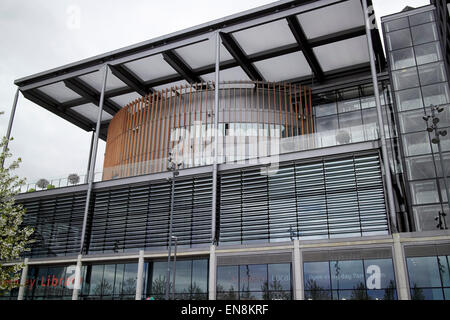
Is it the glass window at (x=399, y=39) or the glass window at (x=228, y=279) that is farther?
the glass window at (x=399, y=39)

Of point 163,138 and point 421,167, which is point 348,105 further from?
point 163,138

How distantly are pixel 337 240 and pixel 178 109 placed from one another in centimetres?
1791

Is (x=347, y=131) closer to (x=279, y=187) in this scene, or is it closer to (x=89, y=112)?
(x=279, y=187)

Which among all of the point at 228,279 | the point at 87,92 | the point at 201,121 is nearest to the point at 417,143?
the point at 228,279

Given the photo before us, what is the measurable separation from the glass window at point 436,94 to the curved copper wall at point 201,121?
8.75 metres

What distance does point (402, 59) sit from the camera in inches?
1264

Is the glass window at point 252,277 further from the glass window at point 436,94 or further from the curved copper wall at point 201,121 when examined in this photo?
the glass window at point 436,94

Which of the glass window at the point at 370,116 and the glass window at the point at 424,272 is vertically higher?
the glass window at the point at 370,116

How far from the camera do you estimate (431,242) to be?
69.3 feet

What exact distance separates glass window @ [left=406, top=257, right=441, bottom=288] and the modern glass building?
51 millimetres

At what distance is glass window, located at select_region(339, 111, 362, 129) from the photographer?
3568 centimetres

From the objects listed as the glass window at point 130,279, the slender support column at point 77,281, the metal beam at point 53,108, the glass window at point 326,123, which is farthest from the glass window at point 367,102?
the metal beam at point 53,108

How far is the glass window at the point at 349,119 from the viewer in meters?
35.7
